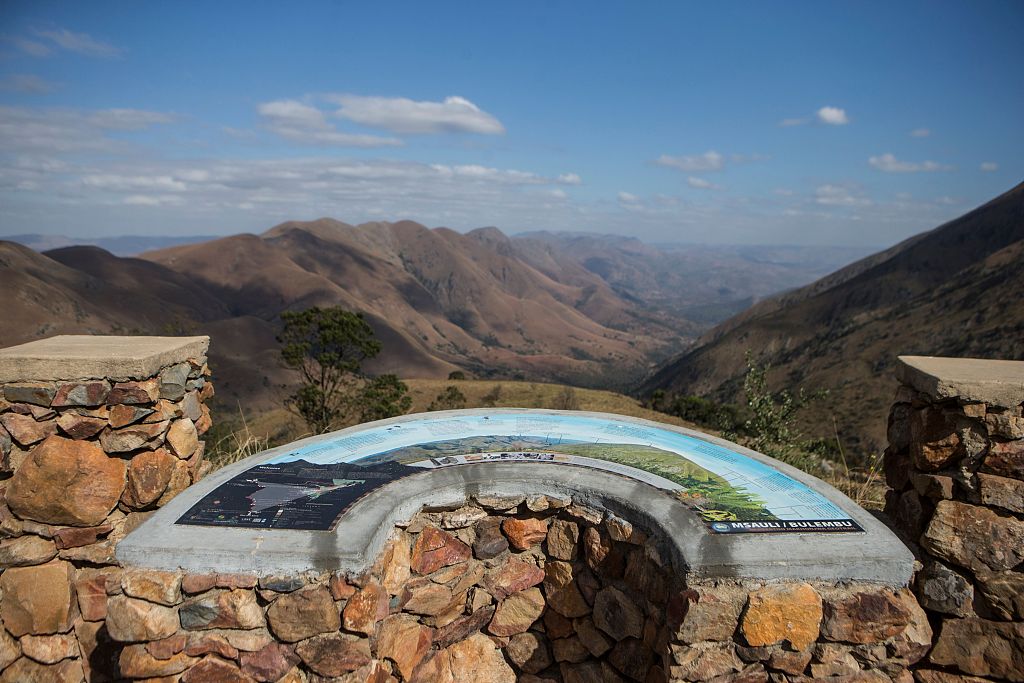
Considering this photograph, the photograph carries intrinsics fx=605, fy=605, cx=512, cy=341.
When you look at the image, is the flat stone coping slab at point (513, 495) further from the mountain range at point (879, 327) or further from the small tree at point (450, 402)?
the small tree at point (450, 402)

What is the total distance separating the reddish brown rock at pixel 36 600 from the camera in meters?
4.27

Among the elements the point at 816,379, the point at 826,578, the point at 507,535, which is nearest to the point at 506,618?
the point at 507,535

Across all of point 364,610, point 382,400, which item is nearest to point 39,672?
point 364,610

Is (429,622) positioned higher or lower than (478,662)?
higher

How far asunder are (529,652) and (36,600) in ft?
11.7

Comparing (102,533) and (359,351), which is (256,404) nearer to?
(359,351)

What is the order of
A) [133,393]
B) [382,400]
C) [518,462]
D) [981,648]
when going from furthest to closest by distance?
[382,400] < [518,462] < [133,393] < [981,648]

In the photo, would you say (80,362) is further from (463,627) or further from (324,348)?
→ (324,348)

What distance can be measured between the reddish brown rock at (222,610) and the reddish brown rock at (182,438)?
1637 mm

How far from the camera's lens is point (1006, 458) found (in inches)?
155

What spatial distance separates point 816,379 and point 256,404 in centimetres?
4982

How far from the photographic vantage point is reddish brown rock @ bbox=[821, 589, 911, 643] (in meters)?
3.57

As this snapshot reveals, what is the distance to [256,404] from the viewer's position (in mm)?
59281

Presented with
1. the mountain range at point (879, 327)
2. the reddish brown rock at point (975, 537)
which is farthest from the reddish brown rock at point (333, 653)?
the mountain range at point (879, 327)
